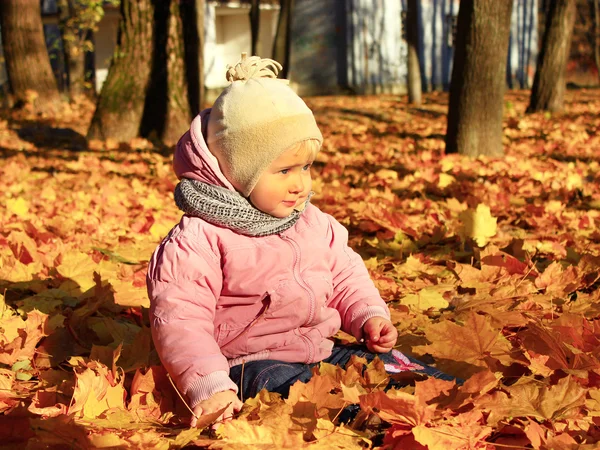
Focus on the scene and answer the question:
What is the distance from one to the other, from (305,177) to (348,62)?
22.7m

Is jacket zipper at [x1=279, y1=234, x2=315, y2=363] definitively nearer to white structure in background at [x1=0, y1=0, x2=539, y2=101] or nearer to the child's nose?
the child's nose

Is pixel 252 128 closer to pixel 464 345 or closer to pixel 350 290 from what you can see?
pixel 350 290

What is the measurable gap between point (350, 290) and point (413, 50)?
632 inches

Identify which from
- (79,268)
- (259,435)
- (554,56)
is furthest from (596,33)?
(259,435)

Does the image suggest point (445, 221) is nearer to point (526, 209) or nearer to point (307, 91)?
point (526, 209)

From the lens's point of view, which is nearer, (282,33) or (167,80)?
(167,80)

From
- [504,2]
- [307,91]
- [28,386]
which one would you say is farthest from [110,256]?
[307,91]

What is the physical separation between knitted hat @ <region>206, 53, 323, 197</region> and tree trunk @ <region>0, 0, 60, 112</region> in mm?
12084

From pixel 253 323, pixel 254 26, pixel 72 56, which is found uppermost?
pixel 254 26

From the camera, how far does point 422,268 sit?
3561 millimetres

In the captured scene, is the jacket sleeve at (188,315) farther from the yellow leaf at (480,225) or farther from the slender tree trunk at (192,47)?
the slender tree trunk at (192,47)

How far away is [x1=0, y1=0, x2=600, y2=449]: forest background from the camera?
181 cm

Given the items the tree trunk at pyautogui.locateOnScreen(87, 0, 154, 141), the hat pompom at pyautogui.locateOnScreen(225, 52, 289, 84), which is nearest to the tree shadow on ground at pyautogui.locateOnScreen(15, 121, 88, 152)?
the tree trunk at pyautogui.locateOnScreen(87, 0, 154, 141)

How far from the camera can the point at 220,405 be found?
6.20 ft
